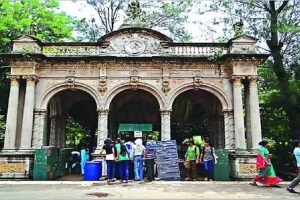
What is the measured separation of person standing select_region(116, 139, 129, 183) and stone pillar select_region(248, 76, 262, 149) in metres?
5.84

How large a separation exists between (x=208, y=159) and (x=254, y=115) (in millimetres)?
3240

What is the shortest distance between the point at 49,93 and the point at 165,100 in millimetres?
5530

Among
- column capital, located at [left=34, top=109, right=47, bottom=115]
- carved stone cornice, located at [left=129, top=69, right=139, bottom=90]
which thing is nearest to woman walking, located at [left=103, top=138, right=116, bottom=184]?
carved stone cornice, located at [left=129, top=69, right=139, bottom=90]

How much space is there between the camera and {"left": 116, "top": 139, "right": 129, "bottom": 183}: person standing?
36.2ft

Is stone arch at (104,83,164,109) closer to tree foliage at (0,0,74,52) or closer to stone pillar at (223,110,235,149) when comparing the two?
stone pillar at (223,110,235,149)

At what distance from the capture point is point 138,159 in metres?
11.4

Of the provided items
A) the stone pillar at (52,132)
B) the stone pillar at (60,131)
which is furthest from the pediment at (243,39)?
the stone pillar at (52,132)

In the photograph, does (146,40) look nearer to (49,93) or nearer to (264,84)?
(49,93)

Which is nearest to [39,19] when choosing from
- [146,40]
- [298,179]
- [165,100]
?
[146,40]

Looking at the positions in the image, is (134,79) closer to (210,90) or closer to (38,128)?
(210,90)

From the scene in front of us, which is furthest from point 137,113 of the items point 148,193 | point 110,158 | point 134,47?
point 148,193

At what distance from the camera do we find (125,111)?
58.8 ft

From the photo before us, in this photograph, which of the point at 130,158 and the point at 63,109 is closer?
the point at 130,158

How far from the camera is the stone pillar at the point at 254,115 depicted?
43.5ft
